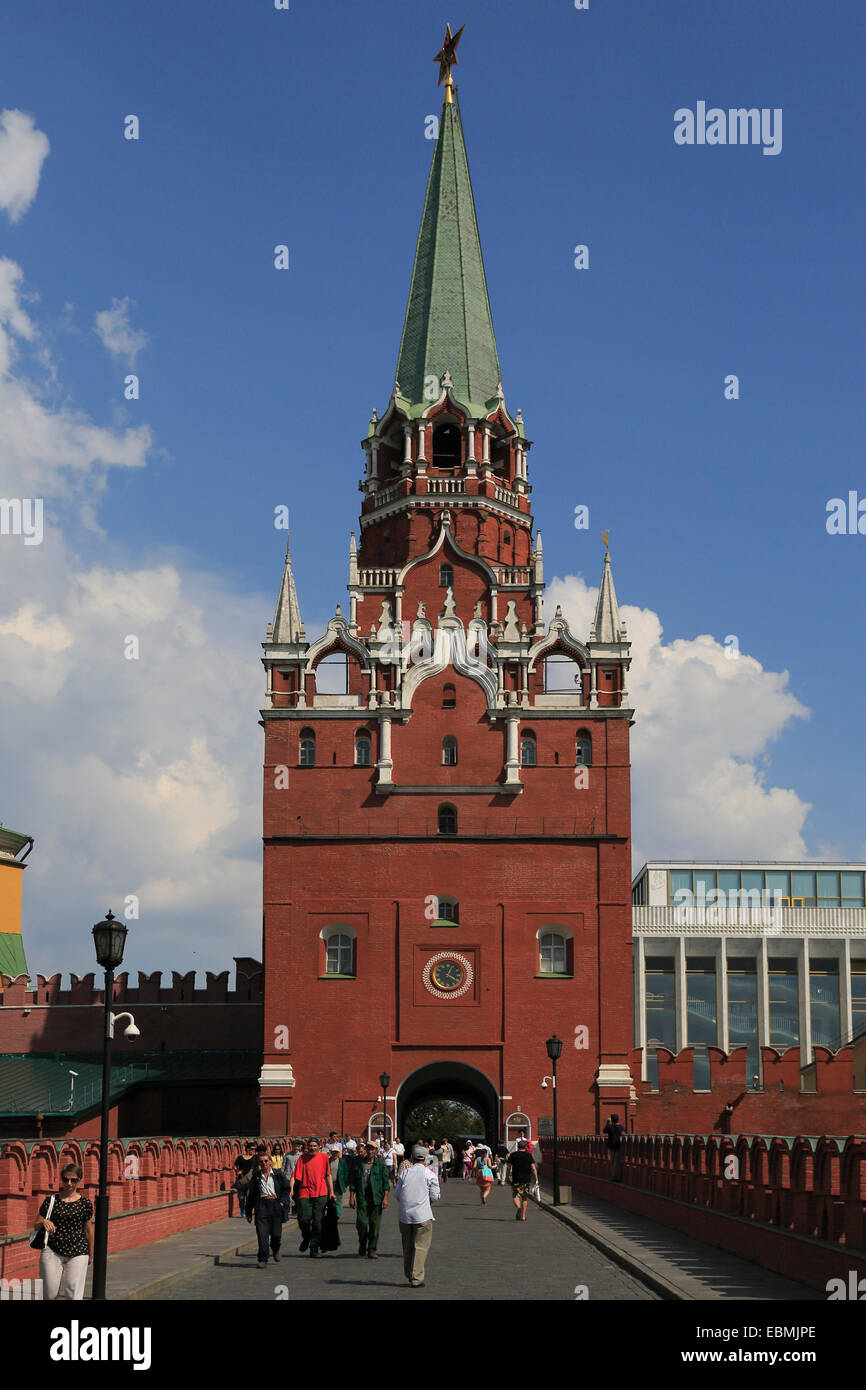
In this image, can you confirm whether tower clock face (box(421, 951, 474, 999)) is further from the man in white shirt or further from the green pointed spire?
the man in white shirt

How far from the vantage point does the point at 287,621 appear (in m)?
56.2

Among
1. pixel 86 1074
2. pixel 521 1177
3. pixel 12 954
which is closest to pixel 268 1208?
pixel 521 1177

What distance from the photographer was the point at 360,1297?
55.7ft

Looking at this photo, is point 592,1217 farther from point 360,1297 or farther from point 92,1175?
point 360,1297

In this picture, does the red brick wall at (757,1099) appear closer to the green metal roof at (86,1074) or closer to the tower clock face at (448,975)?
the tower clock face at (448,975)

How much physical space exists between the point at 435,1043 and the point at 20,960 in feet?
79.8

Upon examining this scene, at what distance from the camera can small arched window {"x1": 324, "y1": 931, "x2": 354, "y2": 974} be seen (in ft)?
175

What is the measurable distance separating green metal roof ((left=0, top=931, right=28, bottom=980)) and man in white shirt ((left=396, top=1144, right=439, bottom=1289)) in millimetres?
50349

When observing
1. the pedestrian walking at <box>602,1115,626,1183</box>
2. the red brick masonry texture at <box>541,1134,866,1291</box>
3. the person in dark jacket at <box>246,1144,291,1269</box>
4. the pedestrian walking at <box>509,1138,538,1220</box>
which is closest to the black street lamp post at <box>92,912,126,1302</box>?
the person in dark jacket at <box>246,1144,291,1269</box>

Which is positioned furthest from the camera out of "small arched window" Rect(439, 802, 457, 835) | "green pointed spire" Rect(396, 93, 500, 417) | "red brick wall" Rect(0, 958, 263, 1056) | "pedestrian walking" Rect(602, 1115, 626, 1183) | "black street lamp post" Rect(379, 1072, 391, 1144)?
"green pointed spire" Rect(396, 93, 500, 417)

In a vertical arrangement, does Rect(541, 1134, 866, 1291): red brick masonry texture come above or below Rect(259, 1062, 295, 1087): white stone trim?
above

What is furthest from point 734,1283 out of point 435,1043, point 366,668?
point 366,668

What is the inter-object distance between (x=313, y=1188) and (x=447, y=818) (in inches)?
1303

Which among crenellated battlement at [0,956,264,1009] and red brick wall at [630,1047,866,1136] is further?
crenellated battlement at [0,956,264,1009]
